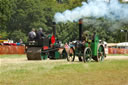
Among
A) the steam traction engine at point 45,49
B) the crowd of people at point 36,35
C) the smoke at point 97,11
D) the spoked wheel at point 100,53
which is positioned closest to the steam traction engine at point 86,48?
the spoked wheel at point 100,53

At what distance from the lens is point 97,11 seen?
26.4 m

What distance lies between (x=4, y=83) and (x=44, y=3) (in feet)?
291

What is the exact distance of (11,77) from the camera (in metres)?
13.2

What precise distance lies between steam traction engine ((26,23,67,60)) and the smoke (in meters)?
1.89

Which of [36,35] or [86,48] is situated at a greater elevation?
[36,35]

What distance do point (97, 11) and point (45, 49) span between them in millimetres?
4552

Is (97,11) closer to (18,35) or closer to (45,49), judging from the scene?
(45,49)

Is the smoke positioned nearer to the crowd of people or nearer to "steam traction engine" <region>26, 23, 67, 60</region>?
"steam traction engine" <region>26, 23, 67, 60</region>

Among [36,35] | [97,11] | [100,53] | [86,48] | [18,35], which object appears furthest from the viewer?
[18,35]

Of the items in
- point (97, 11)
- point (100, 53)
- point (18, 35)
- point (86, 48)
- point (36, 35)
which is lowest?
point (18, 35)

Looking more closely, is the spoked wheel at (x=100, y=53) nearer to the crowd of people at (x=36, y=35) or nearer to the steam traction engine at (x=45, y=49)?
the steam traction engine at (x=45, y=49)

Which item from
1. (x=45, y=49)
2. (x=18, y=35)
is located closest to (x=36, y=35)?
(x=45, y=49)

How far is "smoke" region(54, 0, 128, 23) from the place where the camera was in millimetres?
26391

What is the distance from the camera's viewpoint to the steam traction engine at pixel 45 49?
25.0 meters
